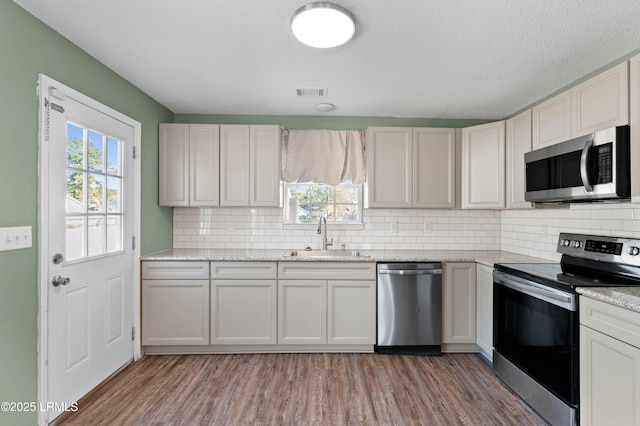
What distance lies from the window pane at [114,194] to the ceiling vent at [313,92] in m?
1.66

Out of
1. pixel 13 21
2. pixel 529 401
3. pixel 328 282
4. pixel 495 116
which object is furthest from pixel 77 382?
pixel 495 116

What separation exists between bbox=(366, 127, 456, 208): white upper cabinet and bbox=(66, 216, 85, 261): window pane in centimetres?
243

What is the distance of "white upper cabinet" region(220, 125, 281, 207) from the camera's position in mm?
3254

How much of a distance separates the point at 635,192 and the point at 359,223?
2254mm

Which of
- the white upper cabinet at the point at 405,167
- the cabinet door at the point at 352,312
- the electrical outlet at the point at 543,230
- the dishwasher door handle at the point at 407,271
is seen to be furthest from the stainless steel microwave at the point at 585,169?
the cabinet door at the point at 352,312

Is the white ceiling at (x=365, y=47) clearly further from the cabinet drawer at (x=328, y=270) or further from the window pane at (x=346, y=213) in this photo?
the cabinet drawer at (x=328, y=270)

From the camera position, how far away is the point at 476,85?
2629mm

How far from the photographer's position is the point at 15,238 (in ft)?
5.41

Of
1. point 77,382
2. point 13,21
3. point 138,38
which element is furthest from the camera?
point 77,382

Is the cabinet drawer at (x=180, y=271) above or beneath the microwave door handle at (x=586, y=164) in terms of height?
beneath

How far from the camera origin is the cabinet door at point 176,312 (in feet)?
9.46

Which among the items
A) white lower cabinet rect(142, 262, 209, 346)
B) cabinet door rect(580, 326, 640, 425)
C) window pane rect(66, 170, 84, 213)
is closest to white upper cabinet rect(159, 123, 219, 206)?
white lower cabinet rect(142, 262, 209, 346)

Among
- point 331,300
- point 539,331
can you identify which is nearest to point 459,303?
point 539,331

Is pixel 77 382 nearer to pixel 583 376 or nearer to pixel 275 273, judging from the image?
pixel 275 273
